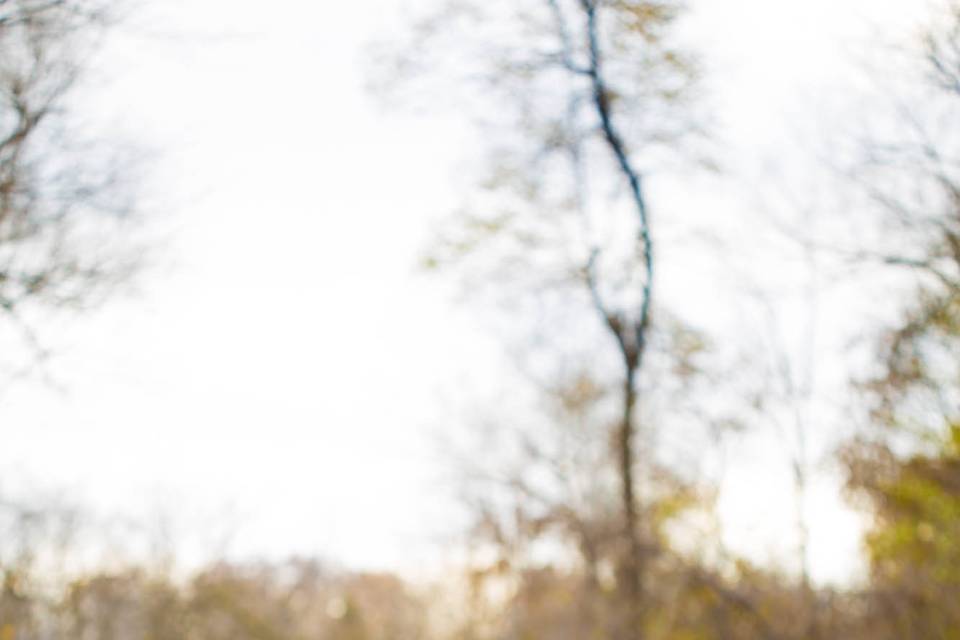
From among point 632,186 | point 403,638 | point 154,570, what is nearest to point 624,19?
point 632,186

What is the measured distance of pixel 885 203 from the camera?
7668 millimetres

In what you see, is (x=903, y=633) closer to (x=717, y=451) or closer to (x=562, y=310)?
(x=717, y=451)

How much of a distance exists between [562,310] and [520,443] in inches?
371

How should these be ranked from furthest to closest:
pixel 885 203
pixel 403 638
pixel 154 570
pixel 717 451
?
pixel 403 638 < pixel 154 570 < pixel 717 451 < pixel 885 203

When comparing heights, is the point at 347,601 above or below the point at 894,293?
below

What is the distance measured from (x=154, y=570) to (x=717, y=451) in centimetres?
2034

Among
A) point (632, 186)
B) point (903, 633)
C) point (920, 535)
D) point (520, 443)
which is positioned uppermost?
point (632, 186)

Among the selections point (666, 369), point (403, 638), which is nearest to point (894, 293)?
point (666, 369)

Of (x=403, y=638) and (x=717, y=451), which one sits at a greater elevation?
(x=717, y=451)

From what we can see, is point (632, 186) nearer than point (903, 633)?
Yes

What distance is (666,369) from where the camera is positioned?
10484 mm

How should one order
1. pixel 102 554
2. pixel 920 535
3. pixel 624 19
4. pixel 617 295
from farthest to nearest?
pixel 102 554, pixel 920 535, pixel 617 295, pixel 624 19

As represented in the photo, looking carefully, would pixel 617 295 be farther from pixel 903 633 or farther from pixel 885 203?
pixel 903 633

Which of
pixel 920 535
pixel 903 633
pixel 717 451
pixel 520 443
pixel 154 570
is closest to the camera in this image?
pixel 920 535
